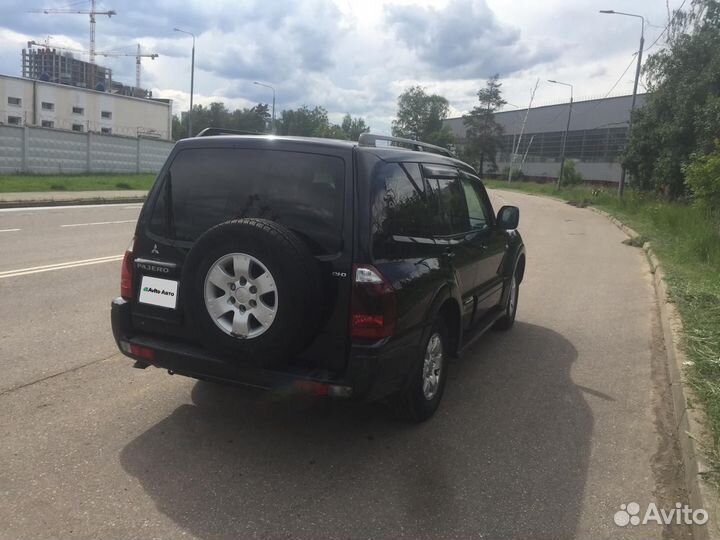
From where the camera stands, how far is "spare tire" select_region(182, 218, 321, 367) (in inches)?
132

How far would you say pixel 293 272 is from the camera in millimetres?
3330

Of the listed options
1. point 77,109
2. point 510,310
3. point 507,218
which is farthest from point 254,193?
point 77,109

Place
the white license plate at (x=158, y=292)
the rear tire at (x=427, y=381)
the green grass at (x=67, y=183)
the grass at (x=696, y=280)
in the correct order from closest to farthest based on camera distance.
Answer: the white license plate at (x=158, y=292) < the rear tire at (x=427, y=381) < the grass at (x=696, y=280) < the green grass at (x=67, y=183)

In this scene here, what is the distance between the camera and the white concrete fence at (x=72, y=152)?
87.8 ft

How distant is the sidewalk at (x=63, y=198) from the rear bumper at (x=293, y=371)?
16.6 m

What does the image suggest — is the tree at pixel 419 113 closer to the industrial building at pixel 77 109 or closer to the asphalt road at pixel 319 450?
the industrial building at pixel 77 109

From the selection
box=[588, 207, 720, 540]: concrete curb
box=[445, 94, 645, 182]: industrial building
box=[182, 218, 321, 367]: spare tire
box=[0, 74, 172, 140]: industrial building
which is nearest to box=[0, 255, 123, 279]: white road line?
box=[182, 218, 321, 367]: spare tire

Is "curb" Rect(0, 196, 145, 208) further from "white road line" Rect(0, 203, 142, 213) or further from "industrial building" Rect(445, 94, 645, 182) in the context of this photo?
"industrial building" Rect(445, 94, 645, 182)

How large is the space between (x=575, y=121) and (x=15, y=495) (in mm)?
81471

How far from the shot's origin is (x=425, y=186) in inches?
175

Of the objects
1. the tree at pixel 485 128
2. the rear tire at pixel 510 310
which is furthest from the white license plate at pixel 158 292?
the tree at pixel 485 128

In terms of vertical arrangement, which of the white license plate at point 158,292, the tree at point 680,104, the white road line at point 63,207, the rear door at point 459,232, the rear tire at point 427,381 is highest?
the tree at point 680,104

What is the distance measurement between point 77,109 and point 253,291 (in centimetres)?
8402

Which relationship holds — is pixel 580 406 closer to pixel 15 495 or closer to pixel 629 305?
pixel 15 495
